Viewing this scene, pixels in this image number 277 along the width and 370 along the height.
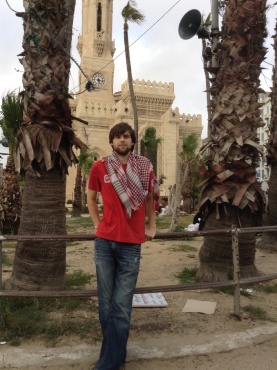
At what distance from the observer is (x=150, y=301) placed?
14.6 ft

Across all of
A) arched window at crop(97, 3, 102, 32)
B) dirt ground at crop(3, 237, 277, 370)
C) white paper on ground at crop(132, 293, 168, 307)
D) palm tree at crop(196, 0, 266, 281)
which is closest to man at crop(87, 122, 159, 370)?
dirt ground at crop(3, 237, 277, 370)

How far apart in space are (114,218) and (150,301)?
2.00 metres

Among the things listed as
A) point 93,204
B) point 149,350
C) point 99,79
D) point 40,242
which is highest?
point 99,79

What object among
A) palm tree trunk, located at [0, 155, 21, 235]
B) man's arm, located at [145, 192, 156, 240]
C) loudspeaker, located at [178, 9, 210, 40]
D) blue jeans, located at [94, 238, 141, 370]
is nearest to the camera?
blue jeans, located at [94, 238, 141, 370]

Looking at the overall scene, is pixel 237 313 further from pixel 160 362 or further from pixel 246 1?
pixel 246 1

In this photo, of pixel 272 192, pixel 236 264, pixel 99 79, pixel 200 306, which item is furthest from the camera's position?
pixel 99 79

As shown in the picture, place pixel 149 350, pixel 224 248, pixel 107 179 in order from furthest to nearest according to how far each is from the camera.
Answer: pixel 224 248
pixel 149 350
pixel 107 179

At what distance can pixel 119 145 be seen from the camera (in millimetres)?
2900

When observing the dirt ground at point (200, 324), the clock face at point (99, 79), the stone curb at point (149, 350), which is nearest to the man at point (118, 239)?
the stone curb at point (149, 350)

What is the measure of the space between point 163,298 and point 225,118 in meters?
2.55

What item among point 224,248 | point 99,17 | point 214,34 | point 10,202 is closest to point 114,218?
point 224,248

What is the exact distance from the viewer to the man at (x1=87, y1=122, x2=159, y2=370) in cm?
276

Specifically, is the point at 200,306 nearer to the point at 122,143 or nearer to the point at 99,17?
the point at 122,143

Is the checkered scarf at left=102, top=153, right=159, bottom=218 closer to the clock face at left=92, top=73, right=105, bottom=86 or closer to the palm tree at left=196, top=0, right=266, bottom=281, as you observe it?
the palm tree at left=196, top=0, right=266, bottom=281
